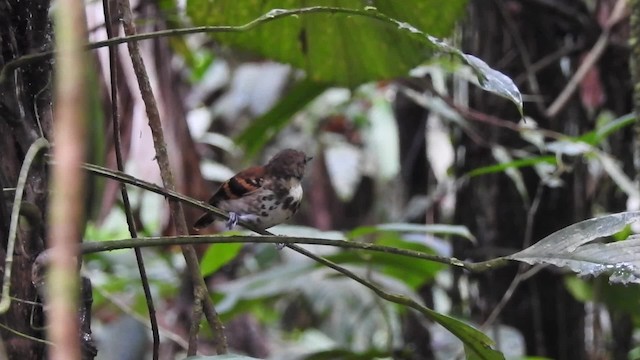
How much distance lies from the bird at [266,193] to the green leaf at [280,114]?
1.30 feet

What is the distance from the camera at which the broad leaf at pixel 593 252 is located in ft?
2.21

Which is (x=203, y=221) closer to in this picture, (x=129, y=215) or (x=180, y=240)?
(x=129, y=215)

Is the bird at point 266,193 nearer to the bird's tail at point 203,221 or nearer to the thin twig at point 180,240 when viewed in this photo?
the bird's tail at point 203,221

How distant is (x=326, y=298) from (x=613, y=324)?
0.68 m

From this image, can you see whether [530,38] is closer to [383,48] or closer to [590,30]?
[590,30]

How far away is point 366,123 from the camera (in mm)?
3115

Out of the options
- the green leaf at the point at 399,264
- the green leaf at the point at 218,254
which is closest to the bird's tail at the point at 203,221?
the green leaf at the point at 218,254

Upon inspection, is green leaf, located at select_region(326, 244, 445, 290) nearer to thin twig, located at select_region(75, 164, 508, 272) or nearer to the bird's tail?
the bird's tail

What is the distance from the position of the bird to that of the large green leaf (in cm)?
17

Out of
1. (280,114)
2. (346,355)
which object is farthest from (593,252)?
(280,114)

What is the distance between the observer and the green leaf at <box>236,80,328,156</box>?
1.78 m

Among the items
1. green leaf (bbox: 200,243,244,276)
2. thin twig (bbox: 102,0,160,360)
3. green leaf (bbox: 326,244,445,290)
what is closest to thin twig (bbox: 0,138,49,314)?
thin twig (bbox: 102,0,160,360)

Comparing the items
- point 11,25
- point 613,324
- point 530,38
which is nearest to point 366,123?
point 530,38

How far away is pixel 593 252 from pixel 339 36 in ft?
2.30
